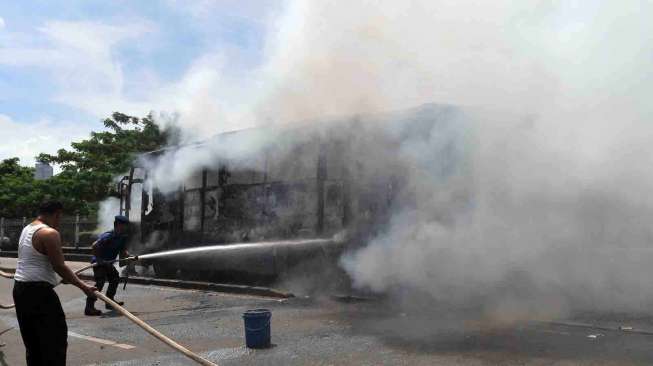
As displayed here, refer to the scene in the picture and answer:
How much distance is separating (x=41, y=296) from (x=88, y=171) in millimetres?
23587

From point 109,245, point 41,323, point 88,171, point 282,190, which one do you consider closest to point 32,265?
point 41,323

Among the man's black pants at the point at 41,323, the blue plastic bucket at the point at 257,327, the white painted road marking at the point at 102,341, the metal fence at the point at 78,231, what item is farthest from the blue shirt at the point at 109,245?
the metal fence at the point at 78,231

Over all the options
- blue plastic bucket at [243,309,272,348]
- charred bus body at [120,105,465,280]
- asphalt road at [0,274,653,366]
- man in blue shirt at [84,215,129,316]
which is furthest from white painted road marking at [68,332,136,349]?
charred bus body at [120,105,465,280]

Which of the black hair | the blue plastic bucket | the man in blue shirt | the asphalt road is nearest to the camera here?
the black hair

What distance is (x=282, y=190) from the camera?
390 inches

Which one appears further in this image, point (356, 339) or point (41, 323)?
point (356, 339)

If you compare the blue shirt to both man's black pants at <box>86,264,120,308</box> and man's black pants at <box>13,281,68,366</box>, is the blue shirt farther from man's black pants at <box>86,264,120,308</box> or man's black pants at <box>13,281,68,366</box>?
man's black pants at <box>13,281,68,366</box>

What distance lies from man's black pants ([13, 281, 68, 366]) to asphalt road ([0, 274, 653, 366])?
145cm

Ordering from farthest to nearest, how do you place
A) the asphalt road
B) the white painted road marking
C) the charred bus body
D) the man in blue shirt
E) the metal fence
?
the metal fence → the man in blue shirt → the charred bus body → the white painted road marking → the asphalt road

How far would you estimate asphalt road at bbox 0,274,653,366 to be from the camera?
203 inches

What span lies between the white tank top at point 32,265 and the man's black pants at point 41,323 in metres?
0.04

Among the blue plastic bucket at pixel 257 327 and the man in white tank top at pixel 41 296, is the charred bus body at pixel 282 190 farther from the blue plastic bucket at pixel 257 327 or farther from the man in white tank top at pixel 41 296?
the man in white tank top at pixel 41 296

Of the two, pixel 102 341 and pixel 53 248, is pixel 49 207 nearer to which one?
pixel 53 248

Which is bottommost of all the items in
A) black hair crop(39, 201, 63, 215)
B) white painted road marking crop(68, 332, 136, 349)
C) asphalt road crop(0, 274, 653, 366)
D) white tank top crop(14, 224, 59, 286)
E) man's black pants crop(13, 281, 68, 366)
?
white painted road marking crop(68, 332, 136, 349)
